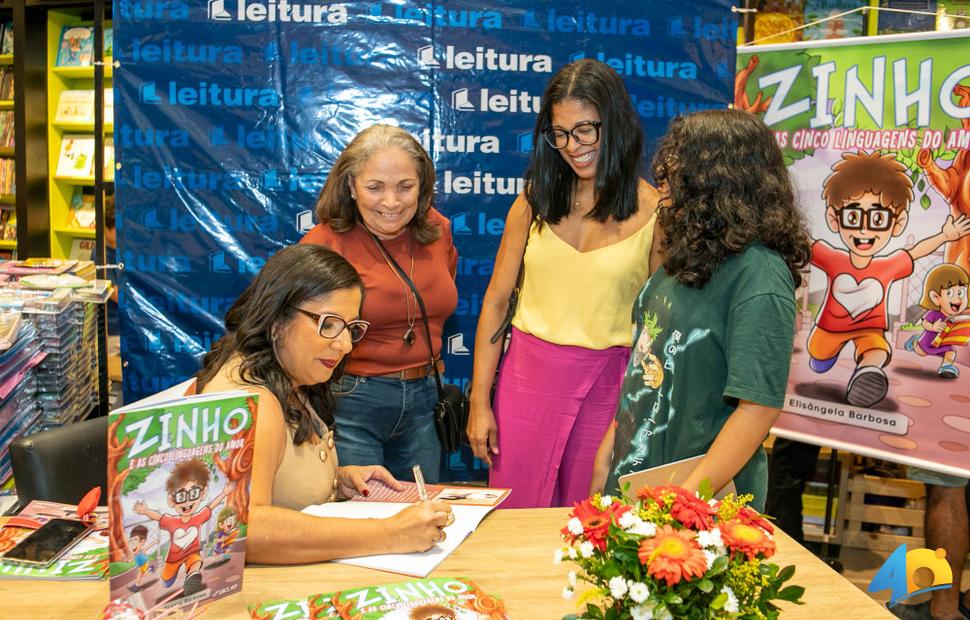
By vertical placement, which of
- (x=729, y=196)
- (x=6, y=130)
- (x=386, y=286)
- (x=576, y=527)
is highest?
(x=6, y=130)

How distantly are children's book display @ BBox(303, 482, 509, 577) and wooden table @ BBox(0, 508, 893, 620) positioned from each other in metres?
0.02

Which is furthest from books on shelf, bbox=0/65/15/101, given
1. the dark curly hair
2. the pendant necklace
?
the dark curly hair

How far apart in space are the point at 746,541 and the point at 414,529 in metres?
0.72

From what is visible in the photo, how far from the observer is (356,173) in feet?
8.65

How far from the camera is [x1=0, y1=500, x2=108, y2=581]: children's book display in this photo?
1559 millimetres

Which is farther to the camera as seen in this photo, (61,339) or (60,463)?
(61,339)

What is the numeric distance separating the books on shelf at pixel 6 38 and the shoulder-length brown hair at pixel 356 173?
5.07 metres

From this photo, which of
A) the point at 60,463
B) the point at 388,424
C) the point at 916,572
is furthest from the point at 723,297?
the point at 60,463

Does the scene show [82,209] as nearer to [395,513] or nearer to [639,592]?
[395,513]

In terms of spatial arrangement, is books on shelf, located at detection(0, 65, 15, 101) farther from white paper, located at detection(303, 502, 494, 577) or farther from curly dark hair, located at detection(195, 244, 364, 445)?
white paper, located at detection(303, 502, 494, 577)

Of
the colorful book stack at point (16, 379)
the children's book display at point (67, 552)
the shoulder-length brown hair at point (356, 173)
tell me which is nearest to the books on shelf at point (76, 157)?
the colorful book stack at point (16, 379)

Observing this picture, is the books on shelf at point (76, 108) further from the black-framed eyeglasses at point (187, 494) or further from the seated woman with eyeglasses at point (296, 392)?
the black-framed eyeglasses at point (187, 494)

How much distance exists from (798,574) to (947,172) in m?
1.93

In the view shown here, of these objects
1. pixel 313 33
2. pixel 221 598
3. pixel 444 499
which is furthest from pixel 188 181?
pixel 221 598
